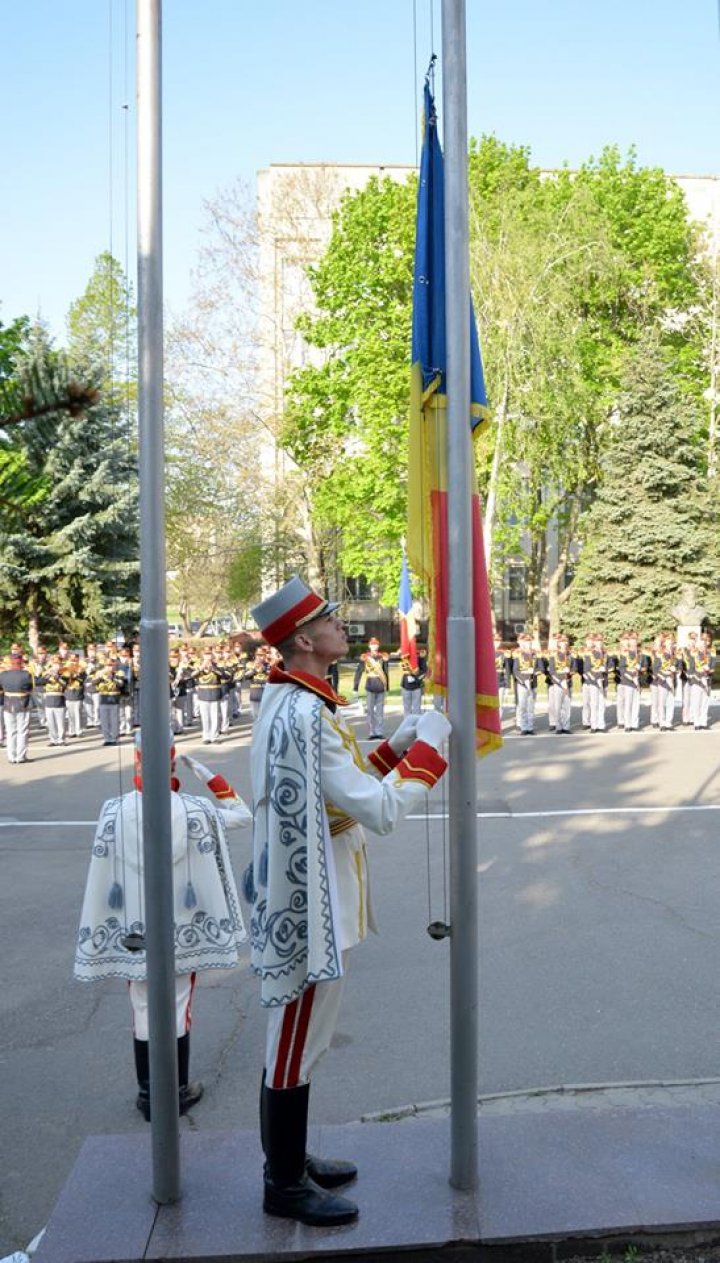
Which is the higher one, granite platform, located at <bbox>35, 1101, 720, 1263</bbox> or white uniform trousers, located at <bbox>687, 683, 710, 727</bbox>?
white uniform trousers, located at <bbox>687, 683, 710, 727</bbox>

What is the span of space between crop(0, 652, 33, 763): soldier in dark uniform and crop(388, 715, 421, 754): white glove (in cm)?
1483

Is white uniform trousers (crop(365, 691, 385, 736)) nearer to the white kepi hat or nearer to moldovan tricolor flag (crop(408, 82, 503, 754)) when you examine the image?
moldovan tricolor flag (crop(408, 82, 503, 754))

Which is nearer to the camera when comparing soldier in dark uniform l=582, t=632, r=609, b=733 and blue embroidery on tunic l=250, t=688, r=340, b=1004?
blue embroidery on tunic l=250, t=688, r=340, b=1004

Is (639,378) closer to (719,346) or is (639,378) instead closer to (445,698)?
(719,346)

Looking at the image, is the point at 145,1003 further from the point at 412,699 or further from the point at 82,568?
the point at 82,568

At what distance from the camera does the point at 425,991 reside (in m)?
6.60

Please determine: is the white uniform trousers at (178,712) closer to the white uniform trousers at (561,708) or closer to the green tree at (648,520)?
the white uniform trousers at (561,708)

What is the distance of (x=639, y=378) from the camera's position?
32.3 m

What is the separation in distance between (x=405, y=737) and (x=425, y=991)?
10.7ft

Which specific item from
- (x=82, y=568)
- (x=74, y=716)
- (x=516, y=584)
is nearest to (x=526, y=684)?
(x=74, y=716)

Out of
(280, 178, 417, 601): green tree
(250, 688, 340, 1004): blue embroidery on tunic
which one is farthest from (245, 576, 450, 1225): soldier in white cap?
(280, 178, 417, 601): green tree

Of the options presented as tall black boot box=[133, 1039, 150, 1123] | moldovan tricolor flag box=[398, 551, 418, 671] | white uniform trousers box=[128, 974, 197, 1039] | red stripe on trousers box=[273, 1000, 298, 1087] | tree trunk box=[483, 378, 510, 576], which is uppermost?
tree trunk box=[483, 378, 510, 576]

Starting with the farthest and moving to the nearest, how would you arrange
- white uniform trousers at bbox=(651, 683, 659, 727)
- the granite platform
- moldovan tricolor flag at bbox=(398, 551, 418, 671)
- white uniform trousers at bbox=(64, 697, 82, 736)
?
moldovan tricolor flag at bbox=(398, 551, 418, 671) → white uniform trousers at bbox=(64, 697, 82, 736) → white uniform trousers at bbox=(651, 683, 659, 727) → the granite platform

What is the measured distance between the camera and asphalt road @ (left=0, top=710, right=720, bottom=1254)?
5.14m
